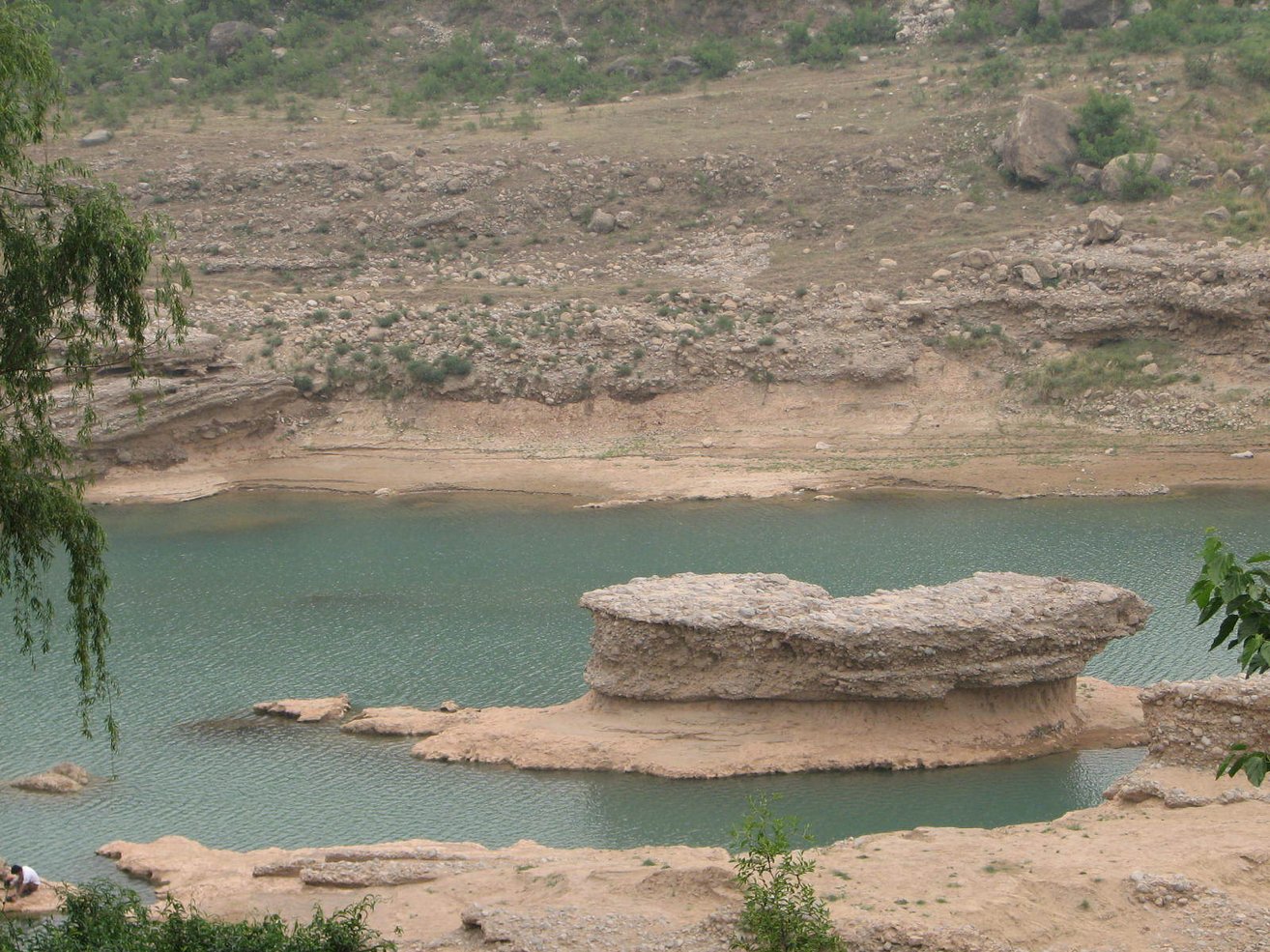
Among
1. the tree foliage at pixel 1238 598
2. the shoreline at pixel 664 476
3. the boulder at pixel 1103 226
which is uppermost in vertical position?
the boulder at pixel 1103 226

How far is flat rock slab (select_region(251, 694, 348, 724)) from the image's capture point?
2489 cm

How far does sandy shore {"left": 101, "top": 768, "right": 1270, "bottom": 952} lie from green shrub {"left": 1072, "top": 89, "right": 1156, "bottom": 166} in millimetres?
36485

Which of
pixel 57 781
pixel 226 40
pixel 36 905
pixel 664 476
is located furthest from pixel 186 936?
pixel 226 40

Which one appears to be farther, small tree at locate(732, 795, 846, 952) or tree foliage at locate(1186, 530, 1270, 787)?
small tree at locate(732, 795, 846, 952)

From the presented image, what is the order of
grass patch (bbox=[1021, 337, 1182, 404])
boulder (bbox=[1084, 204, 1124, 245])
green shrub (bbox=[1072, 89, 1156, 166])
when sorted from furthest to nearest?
green shrub (bbox=[1072, 89, 1156, 166]) < boulder (bbox=[1084, 204, 1124, 245]) < grass patch (bbox=[1021, 337, 1182, 404])

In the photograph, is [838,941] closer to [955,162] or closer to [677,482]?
[677,482]

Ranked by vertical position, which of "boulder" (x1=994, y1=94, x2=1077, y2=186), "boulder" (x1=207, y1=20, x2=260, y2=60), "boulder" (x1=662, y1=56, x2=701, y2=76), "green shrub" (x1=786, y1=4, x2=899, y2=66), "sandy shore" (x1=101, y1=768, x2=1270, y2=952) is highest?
"boulder" (x1=207, y1=20, x2=260, y2=60)

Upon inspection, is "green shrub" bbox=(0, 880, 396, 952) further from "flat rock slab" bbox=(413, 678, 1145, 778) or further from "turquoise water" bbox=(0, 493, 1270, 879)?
"flat rock slab" bbox=(413, 678, 1145, 778)

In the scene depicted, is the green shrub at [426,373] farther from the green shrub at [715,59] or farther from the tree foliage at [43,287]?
the tree foliage at [43,287]

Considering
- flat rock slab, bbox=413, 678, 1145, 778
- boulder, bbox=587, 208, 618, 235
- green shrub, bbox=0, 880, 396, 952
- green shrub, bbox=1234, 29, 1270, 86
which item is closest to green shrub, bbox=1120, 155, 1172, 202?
green shrub, bbox=1234, 29, 1270, 86

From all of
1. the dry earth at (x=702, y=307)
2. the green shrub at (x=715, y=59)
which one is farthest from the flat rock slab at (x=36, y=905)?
the green shrub at (x=715, y=59)

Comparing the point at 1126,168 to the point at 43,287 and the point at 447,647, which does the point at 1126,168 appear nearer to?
the point at 447,647

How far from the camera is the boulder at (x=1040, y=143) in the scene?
168ft

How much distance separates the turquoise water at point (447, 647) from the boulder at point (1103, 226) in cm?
1200
